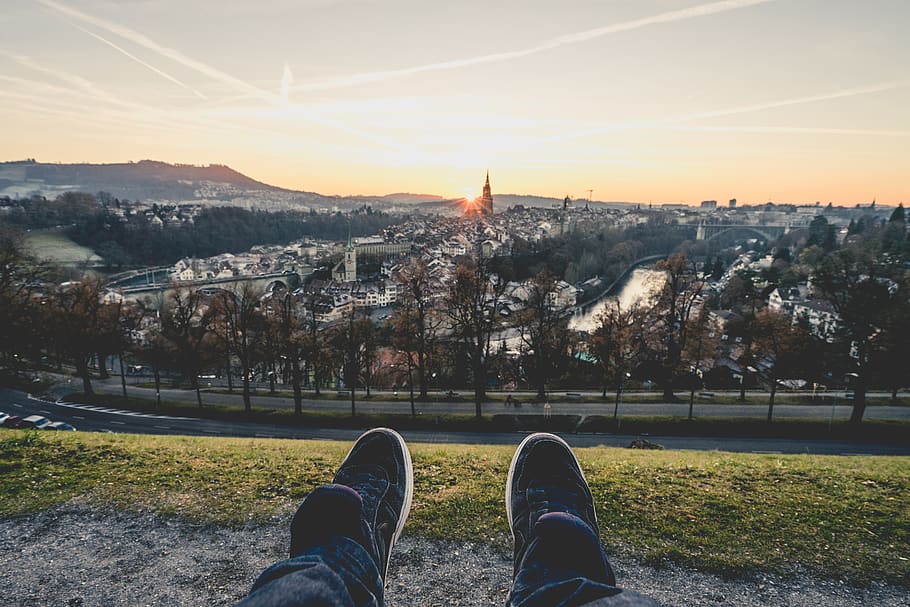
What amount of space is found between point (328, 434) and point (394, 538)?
17582 mm

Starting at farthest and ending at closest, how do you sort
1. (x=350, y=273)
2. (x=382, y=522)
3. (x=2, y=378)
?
(x=350, y=273), (x=2, y=378), (x=382, y=522)

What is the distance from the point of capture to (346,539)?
6.79 feet

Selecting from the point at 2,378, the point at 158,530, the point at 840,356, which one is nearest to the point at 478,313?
the point at 840,356

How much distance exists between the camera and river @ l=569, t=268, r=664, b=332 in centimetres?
2584

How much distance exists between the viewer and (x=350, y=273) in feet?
360

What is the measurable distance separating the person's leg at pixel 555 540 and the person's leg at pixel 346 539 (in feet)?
2.22

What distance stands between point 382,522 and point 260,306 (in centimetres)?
2440

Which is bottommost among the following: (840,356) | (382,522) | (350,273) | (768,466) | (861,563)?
(350,273)

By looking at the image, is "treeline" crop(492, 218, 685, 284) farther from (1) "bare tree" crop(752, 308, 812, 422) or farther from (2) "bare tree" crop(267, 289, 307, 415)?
(2) "bare tree" crop(267, 289, 307, 415)

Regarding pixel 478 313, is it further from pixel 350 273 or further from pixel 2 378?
pixel 350 273

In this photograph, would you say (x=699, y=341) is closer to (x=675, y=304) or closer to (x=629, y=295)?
(x=675, y=304)

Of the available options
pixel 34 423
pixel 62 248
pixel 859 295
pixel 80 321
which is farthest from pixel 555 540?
pixel 62 248

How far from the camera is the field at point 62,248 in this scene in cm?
7975

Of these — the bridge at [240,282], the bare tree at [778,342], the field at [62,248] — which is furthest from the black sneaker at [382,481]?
the field at [62,248]
